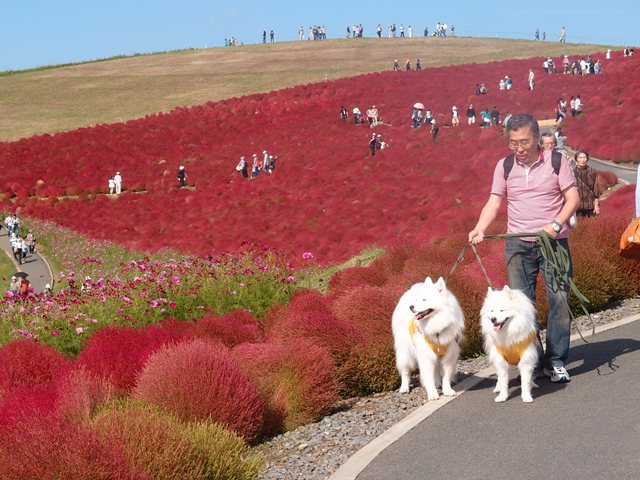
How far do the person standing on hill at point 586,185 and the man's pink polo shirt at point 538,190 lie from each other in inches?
263

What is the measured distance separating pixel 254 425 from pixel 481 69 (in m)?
57.6

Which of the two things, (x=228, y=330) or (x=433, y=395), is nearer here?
(x=433, y=395)

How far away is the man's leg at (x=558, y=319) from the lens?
812 centimetres

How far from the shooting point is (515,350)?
7.66m

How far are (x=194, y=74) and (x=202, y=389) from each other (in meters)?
85.4

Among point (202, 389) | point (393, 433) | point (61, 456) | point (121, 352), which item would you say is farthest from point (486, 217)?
point (61, 456)

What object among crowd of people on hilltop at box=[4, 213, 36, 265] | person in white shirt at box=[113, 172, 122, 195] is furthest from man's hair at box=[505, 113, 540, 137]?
person in white shirt at box=[113, 172, 122, 195]

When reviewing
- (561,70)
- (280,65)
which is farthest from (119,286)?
(280,65)

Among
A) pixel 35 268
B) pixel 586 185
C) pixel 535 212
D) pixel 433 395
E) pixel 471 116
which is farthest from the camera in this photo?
pixel 471 116

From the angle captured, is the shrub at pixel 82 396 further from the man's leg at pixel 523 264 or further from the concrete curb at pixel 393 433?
the man's leg at pixel 523 264

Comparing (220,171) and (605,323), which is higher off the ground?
(605,323)

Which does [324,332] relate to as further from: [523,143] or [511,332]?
[523,143]

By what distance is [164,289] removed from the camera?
14.5m

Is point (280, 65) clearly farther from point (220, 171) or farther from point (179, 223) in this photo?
point (179, 223)
